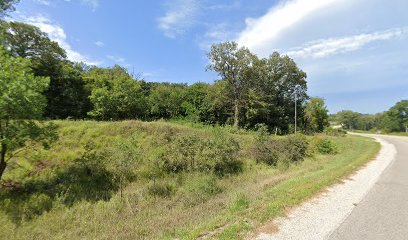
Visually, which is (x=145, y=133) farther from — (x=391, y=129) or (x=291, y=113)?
(x=391, y=129)

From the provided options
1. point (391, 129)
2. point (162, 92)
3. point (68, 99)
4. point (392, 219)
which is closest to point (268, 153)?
point (392, 219)

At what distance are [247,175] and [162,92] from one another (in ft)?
94.1

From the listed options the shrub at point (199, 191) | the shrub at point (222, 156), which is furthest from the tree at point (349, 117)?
the shrub at point (199, 191)

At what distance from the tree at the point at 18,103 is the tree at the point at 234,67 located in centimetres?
2812

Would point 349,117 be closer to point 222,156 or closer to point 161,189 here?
point 222,156

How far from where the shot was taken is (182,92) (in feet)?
145

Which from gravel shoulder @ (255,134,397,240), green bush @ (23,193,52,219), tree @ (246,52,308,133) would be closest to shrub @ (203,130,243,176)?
gravel shoulder @ (255,134,397,240)

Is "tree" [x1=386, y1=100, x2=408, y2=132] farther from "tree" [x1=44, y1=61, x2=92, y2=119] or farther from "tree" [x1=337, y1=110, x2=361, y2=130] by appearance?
"tree" [x1=44, y1=61, x2=92, y2=119]

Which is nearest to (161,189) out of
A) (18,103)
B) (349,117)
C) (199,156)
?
(199,156)

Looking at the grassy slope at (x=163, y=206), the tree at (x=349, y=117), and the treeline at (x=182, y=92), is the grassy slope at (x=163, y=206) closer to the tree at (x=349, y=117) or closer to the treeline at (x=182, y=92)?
the treeline at (x=182, y=92)

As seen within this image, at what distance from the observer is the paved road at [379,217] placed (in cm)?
518

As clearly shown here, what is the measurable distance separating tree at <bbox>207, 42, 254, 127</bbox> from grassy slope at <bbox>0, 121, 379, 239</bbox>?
72.8 ft

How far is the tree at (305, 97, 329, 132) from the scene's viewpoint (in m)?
49.5

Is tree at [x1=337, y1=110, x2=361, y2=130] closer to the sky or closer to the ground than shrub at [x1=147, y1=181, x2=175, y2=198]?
closer to the sky
